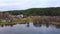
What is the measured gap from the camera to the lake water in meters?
2.57

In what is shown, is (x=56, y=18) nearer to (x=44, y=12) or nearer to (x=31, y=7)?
(x=44, y=12)

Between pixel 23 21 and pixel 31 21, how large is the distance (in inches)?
8.2

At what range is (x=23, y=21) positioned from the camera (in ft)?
8.24

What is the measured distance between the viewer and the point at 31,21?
8.49ft

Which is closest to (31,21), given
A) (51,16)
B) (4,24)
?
(51,16)

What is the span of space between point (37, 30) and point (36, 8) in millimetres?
553

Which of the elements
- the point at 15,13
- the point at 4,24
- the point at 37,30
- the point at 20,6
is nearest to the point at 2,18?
the point at 4,24

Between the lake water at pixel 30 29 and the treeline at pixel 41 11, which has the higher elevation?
the treeline at pixel 41 11

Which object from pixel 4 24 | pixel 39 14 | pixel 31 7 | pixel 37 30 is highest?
pixel 31 7

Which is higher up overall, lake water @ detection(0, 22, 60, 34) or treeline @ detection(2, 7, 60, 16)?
treeline @ detection(2, 7, 60, 16)

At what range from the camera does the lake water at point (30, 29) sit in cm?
257

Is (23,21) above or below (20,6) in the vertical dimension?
below

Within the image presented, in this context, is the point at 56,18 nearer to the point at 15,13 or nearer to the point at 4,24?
the point at 15,13

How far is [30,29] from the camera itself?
2590 mm
